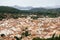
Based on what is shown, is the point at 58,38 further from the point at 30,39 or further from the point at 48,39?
the point at 30,39

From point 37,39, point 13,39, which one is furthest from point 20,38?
point 37,39

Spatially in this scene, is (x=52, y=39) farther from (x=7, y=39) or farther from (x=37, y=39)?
(x=7, y=39)

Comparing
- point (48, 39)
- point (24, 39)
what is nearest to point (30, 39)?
point (24, 39)

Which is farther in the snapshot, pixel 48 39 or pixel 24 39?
pixel 24 39

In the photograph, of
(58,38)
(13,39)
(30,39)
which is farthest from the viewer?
(13,39)

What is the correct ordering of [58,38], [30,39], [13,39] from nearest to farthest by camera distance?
[58,38] → [30,39] → [13,39]

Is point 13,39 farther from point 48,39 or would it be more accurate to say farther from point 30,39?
point 48,39

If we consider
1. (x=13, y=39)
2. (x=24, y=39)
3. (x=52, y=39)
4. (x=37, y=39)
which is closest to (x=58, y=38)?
(x=52, y=39)

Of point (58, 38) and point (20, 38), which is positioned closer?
point (58, 38)
